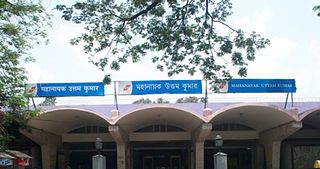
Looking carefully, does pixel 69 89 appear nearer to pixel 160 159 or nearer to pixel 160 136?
pixel 160 136

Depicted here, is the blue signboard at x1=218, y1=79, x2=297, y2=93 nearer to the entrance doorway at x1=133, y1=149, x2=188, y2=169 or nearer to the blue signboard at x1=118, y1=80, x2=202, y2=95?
the blue signboard at x1=118, y1=80, x2=202, y2=95

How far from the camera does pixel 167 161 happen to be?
3834cm

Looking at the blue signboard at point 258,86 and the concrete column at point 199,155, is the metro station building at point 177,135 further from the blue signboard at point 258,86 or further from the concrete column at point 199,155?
the blue signboard at point 258,86

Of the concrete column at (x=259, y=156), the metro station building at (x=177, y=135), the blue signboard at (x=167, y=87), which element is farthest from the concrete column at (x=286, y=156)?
the blue signboard at (x=167, y=87)

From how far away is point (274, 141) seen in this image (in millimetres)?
32031

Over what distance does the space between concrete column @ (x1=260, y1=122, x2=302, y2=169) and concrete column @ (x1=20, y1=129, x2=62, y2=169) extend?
13.7 metres

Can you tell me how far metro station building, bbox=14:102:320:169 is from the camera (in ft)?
97.0

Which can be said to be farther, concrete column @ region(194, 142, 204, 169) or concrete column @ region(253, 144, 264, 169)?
concrete column @ region(253, 144, 264, 169)

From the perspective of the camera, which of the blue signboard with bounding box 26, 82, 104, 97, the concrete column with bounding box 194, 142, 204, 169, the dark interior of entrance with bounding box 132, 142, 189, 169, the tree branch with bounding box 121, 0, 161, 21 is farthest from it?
the dark interior of entrance with bounding box 132, 142, 189, 169

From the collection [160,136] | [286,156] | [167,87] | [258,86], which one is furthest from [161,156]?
[258,86]

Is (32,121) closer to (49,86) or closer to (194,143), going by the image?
(49,86)

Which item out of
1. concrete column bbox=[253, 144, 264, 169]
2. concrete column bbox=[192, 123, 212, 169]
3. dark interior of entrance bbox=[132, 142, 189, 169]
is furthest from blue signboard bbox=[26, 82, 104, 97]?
concrete column bbox=[253, 144, 264, 169]

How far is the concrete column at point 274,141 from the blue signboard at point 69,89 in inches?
422

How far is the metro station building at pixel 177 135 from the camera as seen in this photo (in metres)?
29.6
